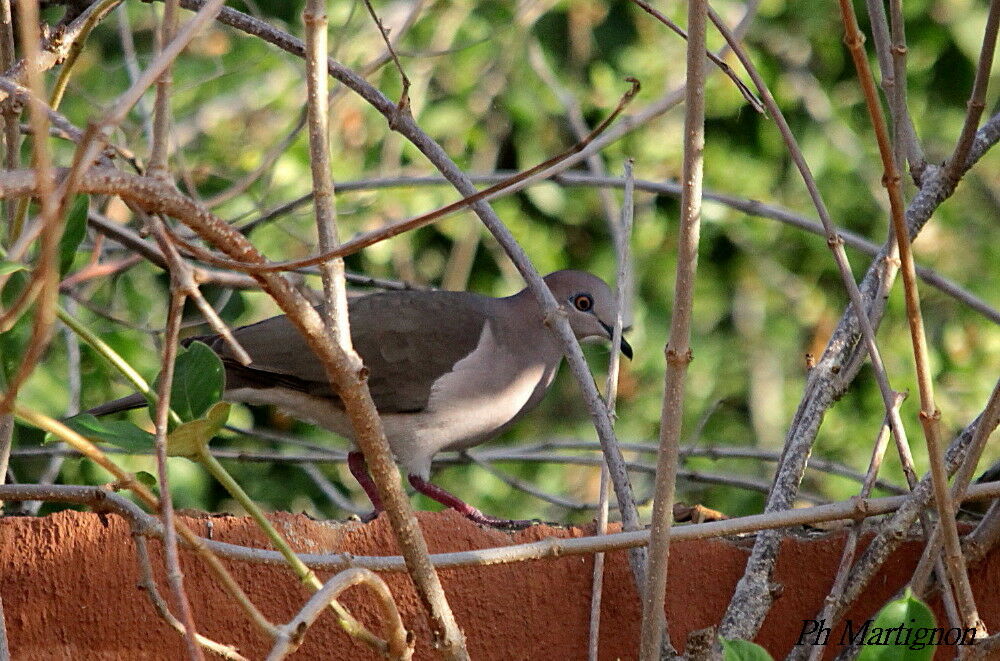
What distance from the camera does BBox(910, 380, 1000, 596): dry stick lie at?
1.49 metres

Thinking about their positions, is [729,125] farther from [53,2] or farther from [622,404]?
[53,2]

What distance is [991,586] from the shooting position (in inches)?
79.6

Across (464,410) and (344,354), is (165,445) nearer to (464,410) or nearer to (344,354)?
(344,354)

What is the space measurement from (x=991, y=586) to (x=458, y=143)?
3630mm

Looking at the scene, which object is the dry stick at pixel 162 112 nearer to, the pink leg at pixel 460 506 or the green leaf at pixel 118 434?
the green leaf at pixel 118 434

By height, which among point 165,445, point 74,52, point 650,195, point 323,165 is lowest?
point 165,445

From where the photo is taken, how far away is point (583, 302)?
3834 mm

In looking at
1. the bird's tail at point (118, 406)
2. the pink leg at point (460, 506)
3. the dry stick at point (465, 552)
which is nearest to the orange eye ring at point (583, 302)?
the pink leg at point (460, 506)

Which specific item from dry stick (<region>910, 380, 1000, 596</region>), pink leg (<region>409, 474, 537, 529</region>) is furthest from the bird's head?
dry stick (<region>910, 380, 1000, 596</region>)

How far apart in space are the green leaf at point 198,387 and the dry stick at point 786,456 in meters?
0.83

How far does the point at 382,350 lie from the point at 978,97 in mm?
1920

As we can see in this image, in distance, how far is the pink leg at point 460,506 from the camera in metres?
2.58

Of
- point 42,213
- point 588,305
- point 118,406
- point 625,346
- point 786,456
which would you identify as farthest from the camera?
point 588,305

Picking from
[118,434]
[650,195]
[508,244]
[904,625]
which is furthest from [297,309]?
[650,195]
